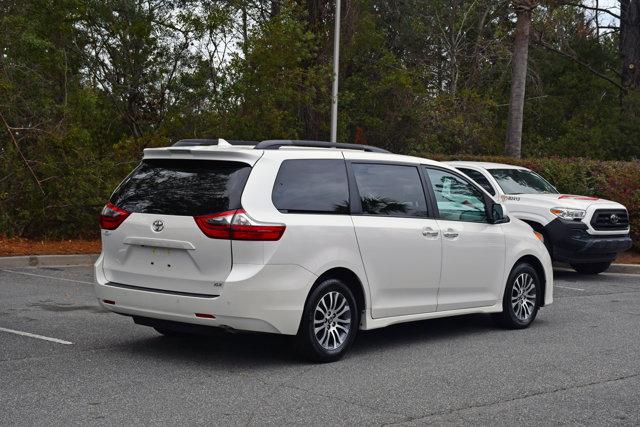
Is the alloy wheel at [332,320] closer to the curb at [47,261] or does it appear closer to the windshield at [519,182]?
the curb at [47,261]

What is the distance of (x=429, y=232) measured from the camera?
8.63 m

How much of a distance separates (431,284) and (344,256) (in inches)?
50.3

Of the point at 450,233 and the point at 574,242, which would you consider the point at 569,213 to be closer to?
the point at 574,242

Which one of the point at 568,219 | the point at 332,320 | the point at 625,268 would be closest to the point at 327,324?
the point at 332,320

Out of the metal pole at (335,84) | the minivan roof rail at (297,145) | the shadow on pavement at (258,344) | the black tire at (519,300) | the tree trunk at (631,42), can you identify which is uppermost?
the tree trunk at (631,42)

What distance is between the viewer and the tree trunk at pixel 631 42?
108 ft

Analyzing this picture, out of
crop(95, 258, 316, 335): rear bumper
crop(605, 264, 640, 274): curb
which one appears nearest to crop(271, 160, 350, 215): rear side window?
crop(95, 258, 316, 335): rear bumper

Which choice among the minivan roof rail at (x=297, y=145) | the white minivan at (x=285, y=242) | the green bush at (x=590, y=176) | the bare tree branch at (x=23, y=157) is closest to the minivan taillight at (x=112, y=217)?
the white minivan at (x=285, y=242)

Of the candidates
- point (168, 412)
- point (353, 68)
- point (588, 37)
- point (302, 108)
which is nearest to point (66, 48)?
point (302, 108)

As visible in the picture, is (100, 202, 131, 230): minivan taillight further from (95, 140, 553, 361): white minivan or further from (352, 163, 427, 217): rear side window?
(352, 163, 427, 217): rear side window

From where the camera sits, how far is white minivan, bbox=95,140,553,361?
23.7ft

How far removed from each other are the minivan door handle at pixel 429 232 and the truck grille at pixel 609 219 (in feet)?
24.1

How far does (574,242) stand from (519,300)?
551 cm

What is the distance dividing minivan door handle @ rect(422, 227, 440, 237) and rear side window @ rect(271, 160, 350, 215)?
95cm
